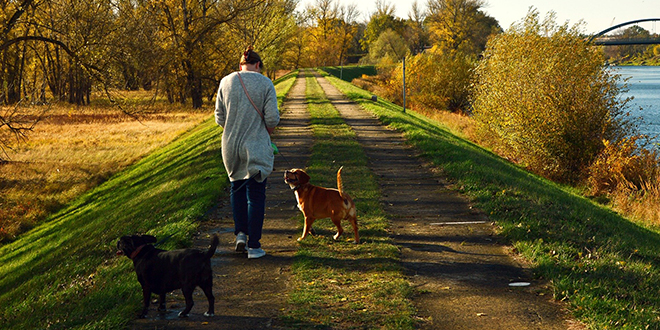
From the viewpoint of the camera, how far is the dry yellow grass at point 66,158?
54.1ft

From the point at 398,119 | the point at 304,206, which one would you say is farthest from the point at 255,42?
the point at 304,206

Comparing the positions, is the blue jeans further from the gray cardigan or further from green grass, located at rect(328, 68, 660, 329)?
green grass, located at rect(328, 68, 660, 329)

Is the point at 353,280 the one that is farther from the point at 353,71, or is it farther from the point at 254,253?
the point at 353,71

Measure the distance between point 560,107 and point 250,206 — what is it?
1627cm

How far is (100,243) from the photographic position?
30.9ft

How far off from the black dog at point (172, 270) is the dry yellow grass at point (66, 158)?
11.5 m

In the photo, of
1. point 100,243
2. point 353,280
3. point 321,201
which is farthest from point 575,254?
point 100,243

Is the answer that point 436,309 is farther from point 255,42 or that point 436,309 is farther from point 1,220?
point 255,42

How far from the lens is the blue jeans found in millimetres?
6219

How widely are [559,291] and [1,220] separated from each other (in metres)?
14.7

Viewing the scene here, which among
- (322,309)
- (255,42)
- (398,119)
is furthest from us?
(255,42)

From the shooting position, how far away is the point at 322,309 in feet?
16.5

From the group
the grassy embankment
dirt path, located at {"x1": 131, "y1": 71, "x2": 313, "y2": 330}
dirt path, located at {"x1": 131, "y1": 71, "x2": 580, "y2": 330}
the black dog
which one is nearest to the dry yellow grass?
the grassy embankment

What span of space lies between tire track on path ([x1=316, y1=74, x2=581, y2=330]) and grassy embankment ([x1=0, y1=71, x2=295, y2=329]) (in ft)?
9.00
